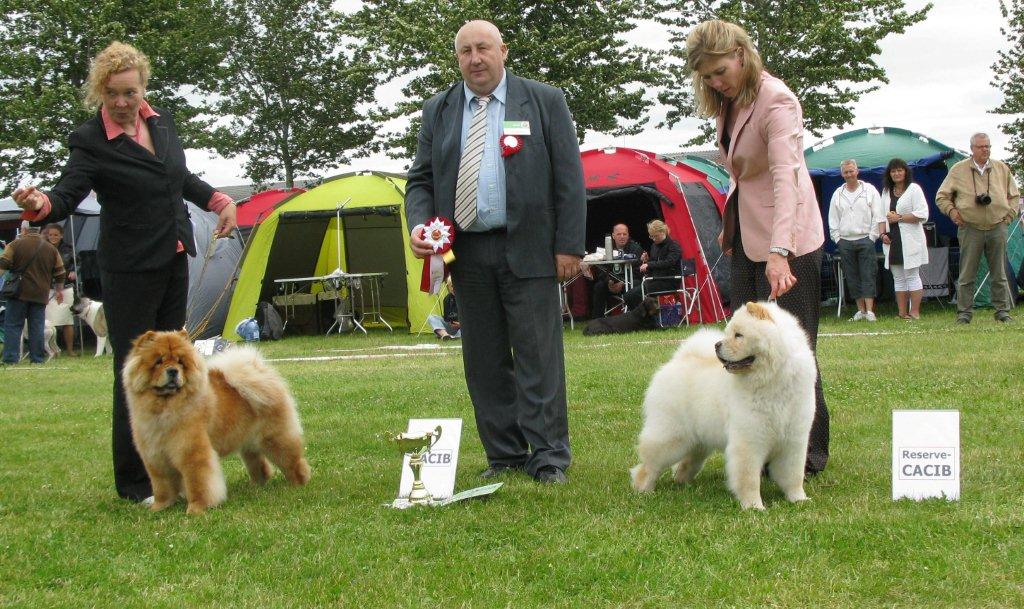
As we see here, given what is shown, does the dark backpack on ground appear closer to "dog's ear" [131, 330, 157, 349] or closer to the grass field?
the grass field

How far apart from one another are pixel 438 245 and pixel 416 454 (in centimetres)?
83

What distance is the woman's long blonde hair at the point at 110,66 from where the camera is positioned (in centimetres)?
352

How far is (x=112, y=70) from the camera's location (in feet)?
11.6

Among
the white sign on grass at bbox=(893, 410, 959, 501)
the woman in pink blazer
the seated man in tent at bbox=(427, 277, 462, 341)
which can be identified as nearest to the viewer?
the white sign on grass at bbox=(893, 410, 959, 501)

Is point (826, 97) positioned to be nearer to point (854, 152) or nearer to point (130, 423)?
point (854, 152)

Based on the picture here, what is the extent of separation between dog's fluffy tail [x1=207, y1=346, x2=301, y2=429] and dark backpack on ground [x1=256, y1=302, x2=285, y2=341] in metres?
8.80

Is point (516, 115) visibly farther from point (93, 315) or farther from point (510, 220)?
point (93, 315)

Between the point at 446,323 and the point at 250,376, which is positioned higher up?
the point at 250,376

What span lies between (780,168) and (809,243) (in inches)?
13.4

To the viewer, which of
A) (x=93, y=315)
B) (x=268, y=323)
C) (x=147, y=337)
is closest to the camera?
(x=147, y=337)

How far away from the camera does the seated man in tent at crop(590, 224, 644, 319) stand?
1177cm

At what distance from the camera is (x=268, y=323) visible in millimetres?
12742

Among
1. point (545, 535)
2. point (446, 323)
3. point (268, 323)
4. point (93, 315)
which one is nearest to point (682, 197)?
point (446, 323)

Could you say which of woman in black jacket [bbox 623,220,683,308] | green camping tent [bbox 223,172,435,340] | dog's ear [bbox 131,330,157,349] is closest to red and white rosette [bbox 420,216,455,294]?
dog's ear [bbox 131,330,157,349]
